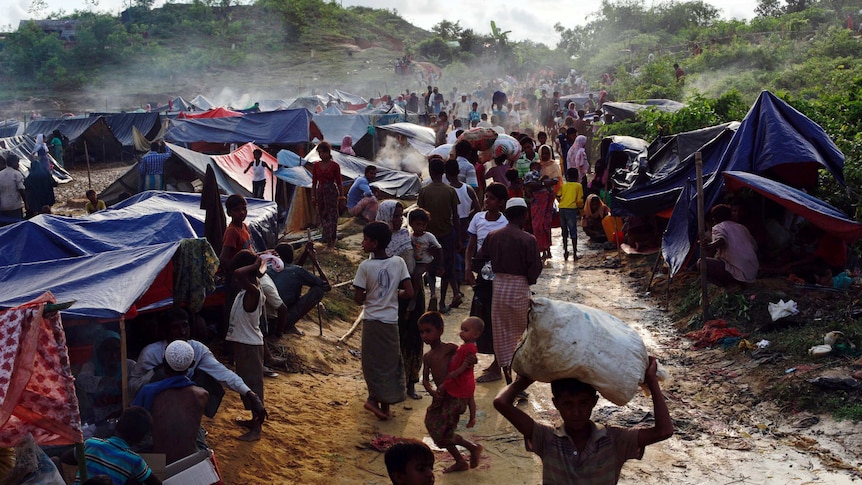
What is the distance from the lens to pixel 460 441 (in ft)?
18.8

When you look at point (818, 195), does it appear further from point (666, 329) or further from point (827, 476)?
point (827, 476)

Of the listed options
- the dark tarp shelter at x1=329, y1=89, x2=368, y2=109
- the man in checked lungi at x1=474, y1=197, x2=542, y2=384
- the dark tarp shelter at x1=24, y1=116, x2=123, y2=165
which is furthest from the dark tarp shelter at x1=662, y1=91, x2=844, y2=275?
the dark tarp shelter at x1=329, y1=89, x2=368, y2=109

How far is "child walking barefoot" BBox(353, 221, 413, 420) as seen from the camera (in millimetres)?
6449

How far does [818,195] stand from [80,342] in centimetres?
807

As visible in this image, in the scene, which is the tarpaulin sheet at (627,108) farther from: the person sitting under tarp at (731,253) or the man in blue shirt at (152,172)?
the person sitting under tarp at (731,253)

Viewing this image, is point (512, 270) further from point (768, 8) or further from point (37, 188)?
point (768, 8)

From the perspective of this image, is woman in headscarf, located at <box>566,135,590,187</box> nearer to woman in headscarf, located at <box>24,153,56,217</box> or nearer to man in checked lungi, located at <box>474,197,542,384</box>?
man in checked lungi, located at <box>474,197,542,384</box>

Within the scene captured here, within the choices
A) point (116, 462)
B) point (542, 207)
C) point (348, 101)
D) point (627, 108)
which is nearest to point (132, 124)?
point (348, 101)

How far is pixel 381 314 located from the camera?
655 centimetres

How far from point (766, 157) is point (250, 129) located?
1463cm

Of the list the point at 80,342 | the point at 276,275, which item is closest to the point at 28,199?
the point at 276,275

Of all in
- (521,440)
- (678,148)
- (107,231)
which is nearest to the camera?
(521,440)

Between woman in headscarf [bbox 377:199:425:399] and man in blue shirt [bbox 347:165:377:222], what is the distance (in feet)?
10.0

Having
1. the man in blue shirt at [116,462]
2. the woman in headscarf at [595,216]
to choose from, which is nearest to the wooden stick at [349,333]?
the man in blue shirt at [116,462]
